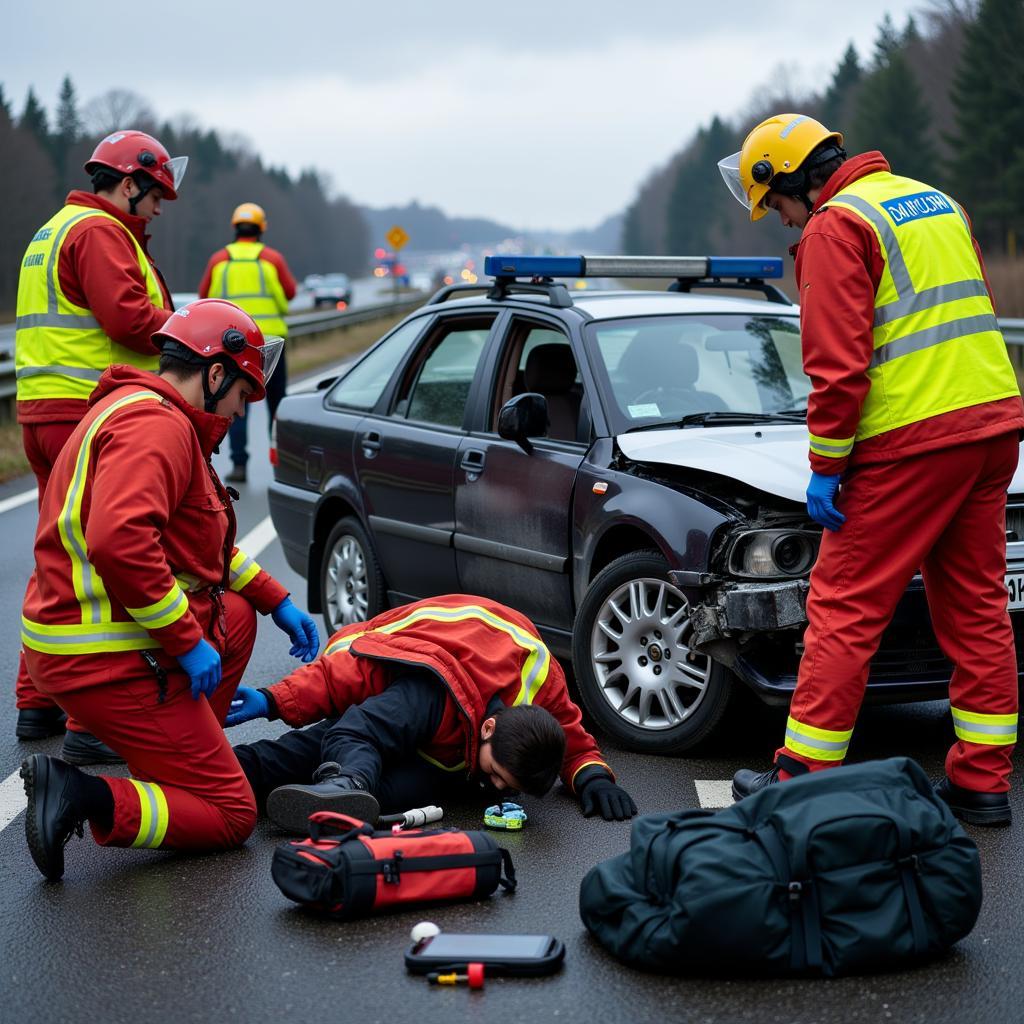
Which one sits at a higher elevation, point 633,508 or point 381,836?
point 633,508

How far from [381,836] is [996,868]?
171 cm

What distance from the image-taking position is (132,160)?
22.1 ft

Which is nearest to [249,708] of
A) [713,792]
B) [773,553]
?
[713,792]

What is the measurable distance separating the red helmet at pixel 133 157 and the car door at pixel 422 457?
1424 millimetres

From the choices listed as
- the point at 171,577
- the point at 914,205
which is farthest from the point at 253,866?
the point at 914,205

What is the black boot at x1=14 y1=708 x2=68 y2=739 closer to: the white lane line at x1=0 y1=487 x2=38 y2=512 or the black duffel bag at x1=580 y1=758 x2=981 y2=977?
the black duffel bag at x1=580 y1=758 x2=981 y2=977

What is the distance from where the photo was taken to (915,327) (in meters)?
4.94

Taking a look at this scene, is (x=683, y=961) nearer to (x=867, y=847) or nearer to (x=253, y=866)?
(x=867, y=847)

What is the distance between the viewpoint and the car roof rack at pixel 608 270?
278 inches

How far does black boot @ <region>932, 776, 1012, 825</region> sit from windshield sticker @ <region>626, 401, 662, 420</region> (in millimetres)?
1936

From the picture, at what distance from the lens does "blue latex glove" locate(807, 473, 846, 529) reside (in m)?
4.96

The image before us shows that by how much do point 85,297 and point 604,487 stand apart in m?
2.26

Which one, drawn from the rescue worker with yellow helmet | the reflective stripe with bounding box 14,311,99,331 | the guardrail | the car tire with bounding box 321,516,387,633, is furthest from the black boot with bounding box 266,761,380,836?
the guardrail

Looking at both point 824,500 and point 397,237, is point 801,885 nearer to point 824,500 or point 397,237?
point 824,500
